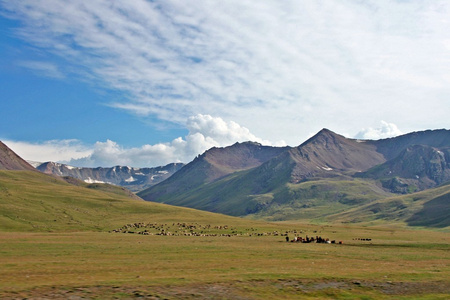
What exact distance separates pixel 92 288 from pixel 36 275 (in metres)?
8.27

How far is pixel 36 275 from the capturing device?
31.8m

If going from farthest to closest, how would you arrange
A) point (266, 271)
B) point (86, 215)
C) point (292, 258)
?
1. point (86, 215)
2. point (292, 258)
3. point (266, 271)

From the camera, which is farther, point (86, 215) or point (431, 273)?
point (86, 215)

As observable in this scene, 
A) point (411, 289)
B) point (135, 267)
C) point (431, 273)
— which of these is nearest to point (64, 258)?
point (135, 267)

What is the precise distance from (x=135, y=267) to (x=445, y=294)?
2667cm

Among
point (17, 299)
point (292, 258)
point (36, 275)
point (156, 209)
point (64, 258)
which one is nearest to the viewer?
point (17, 299)

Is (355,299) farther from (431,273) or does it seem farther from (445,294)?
(431,273)

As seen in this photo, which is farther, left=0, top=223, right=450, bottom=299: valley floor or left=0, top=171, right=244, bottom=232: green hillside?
left=0, top=171, right=244, bottom=232: green hillside

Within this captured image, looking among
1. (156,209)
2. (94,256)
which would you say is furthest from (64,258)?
(156,209)

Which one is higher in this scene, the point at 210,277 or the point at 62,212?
the point at 62,212

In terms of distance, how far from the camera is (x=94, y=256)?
4731cm

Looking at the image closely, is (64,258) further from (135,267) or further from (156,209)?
(156,209)

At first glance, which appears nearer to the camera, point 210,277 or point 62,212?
point 210,277

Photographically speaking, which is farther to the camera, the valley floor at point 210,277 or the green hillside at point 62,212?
the green hillside at point 62,212
